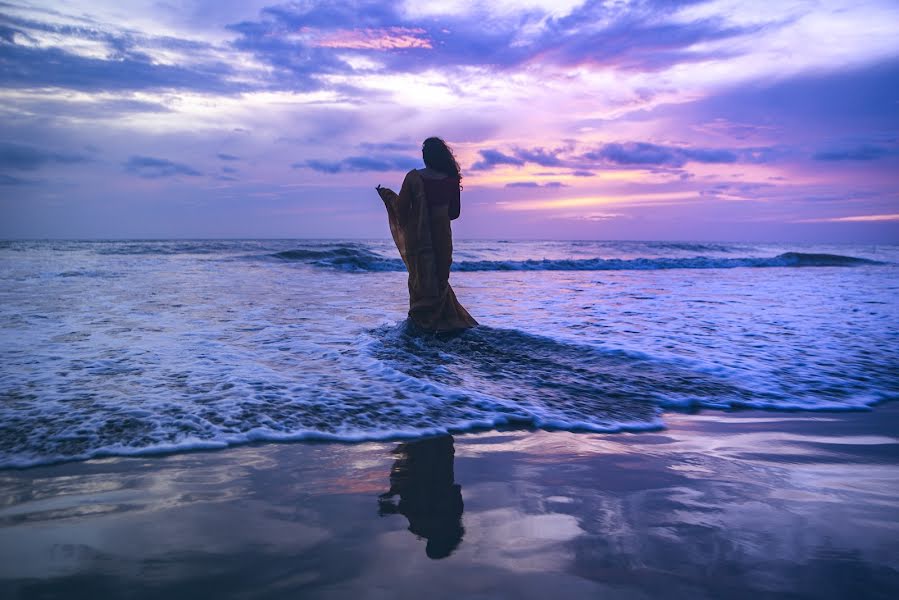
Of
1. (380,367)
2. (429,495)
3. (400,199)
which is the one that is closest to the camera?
(429,495)

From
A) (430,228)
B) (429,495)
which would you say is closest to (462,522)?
(429,495)

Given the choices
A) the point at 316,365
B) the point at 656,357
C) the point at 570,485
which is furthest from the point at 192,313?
the point at 570,485

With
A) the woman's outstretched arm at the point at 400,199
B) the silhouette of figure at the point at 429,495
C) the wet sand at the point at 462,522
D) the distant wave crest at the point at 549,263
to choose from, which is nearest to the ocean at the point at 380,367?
the silhouette of figure at the point at 429,495

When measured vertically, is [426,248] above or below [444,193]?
below

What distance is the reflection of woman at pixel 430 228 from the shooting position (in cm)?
657

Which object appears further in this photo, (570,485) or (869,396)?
(869,396)

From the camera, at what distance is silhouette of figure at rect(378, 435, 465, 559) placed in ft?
6.53

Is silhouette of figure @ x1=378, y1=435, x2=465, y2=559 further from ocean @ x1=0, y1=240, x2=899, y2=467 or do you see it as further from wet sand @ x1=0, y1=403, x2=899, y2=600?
ocean @ x1=0, y1=240, x2=899, y2=467

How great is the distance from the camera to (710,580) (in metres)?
1.71

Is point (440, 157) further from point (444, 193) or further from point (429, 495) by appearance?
point (429, 495)

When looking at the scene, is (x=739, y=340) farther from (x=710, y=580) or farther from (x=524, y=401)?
(x=710, y=580)

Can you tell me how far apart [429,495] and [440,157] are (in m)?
4.99

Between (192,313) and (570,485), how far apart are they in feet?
22.0

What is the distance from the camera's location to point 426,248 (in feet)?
21.6
